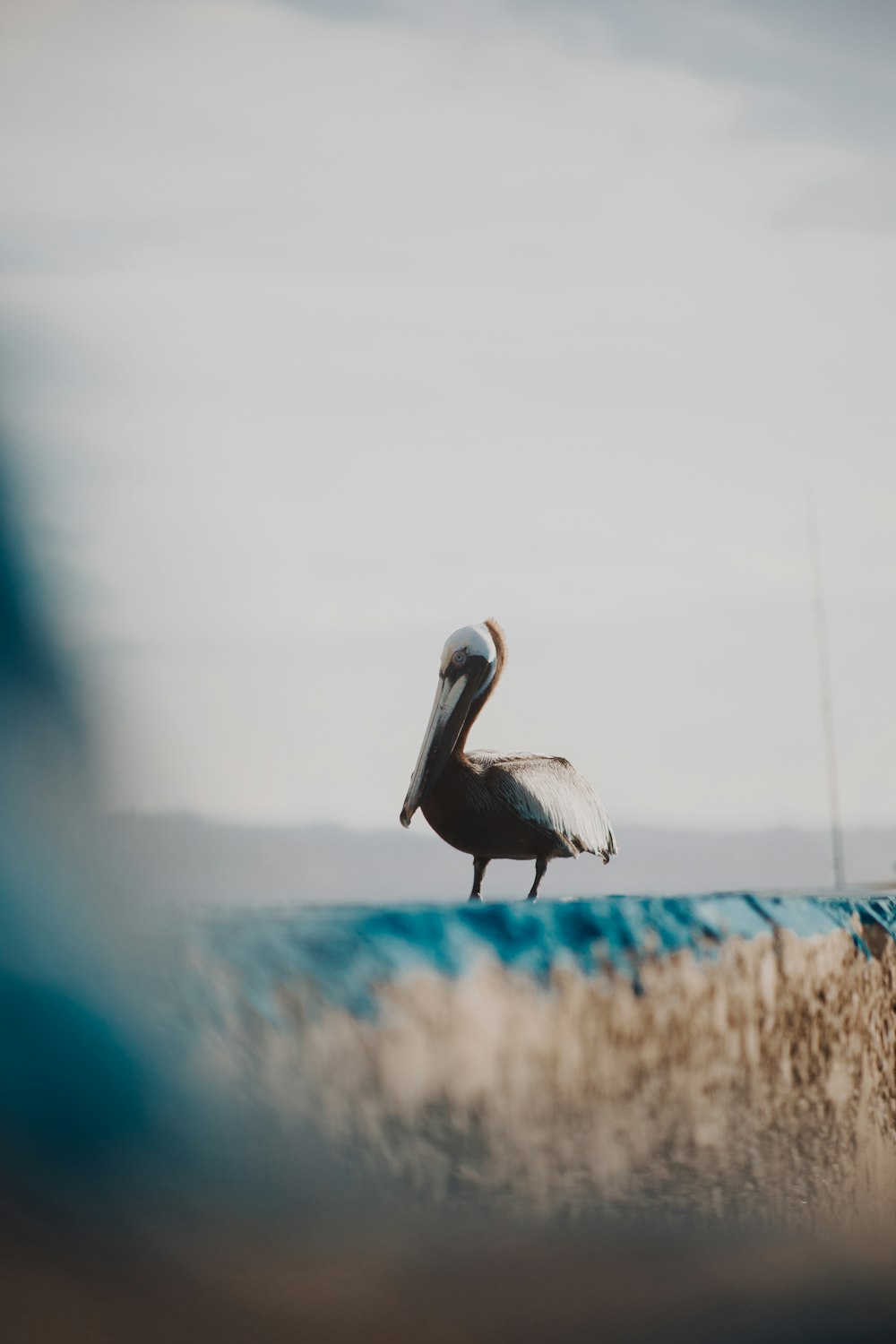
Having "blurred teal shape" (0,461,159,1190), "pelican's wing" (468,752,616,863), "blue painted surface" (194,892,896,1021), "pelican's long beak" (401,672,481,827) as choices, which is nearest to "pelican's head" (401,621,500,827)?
"pelican's long beak" (401,672,481,827)

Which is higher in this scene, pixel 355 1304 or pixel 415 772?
pixel 415 772

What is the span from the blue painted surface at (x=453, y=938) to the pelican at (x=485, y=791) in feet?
1.60

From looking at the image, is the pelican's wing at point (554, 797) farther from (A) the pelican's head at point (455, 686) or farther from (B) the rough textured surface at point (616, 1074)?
(B) the rough textured surface at point (616, 1074)

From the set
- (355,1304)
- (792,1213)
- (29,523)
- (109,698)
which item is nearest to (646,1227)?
(792,1213)

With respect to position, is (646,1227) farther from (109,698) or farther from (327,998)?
(109,698)

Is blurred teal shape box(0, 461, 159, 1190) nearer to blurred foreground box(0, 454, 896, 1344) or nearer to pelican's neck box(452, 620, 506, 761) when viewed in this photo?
blurred foreground box(0, 454, 896, 1344)

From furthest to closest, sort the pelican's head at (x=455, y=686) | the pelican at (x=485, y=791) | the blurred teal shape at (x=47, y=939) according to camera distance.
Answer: the pelican's head at (x=455, y=686), the pelican at (x=485, y=791), the blurred teal shape at (x=47, y=939)

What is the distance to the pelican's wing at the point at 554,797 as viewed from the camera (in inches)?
243

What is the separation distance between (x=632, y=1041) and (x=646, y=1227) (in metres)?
0.68

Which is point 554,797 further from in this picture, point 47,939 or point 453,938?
point 47,939

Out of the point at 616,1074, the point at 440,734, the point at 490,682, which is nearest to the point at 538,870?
the point at 440,734

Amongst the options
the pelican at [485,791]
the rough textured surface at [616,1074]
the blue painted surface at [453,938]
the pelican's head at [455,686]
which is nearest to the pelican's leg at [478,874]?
the pelican at [485,791]

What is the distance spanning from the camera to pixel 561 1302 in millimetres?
5152

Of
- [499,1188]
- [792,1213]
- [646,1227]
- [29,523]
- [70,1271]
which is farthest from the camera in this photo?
[792,1213]
